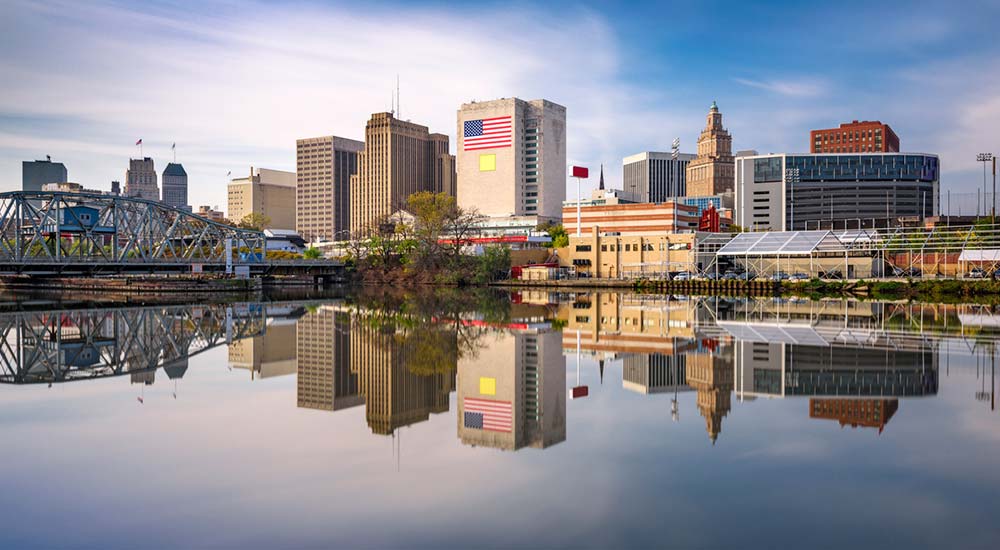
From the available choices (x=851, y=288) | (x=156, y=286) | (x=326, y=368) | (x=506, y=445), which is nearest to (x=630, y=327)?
(x=326, y=368)

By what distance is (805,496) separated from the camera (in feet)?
37.6

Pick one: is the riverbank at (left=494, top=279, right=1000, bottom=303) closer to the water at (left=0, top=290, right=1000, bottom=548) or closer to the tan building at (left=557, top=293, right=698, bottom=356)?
the tan building at (left=557, top=293, right=698, bottom=356)

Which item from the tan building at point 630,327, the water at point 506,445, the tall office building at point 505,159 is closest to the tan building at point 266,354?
the water at point 506,445

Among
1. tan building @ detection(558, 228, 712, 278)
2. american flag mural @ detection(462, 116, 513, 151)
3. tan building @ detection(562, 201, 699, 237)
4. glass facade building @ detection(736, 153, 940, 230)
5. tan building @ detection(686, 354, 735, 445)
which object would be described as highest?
american flag mural @ detection(462, 116, 513, 151)

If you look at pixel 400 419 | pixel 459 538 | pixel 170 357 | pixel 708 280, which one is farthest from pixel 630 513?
pixel 708 280

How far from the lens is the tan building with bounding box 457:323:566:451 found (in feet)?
50.6

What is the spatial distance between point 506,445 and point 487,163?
7081 inches

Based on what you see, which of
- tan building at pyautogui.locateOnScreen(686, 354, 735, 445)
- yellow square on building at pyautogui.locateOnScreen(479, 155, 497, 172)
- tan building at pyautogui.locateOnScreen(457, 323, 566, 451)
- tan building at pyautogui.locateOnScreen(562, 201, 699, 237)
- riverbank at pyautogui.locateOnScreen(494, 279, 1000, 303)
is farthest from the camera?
yellow square on building at pyautogui.locateOnScreen(479, 155, 497, 172)

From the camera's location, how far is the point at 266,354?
97.0 ft

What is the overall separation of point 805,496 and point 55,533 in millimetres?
10970

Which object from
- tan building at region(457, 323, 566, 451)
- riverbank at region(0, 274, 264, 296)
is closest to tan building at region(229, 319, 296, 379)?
tan building at region(457, 323, 566, 451)

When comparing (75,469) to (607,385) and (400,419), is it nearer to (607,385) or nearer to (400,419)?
(400,419)

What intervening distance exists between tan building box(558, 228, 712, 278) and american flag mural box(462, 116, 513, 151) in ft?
269

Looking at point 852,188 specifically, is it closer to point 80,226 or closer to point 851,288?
point 851,288
